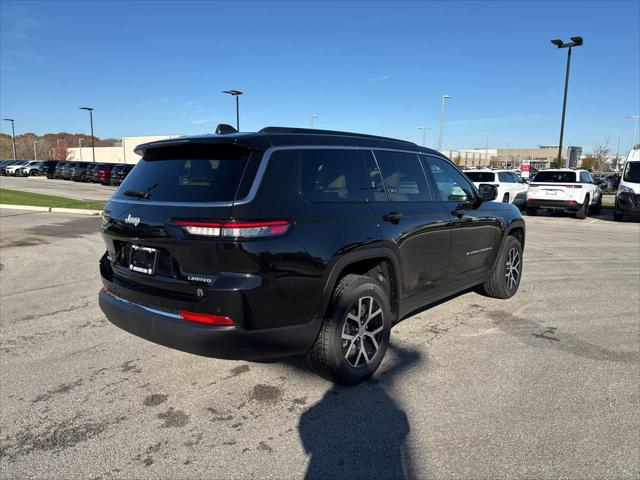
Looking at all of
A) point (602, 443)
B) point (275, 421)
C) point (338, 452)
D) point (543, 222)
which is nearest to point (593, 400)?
point (602, 443)

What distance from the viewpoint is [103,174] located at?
3584 cm

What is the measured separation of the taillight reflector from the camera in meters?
2.79

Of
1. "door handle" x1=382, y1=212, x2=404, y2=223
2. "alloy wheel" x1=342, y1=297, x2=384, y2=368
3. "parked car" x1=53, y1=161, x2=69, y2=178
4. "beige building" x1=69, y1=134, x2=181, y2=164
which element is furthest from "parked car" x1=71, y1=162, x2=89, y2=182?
"alloy wheel" x1=342, y1=297, x2=384, y2=368

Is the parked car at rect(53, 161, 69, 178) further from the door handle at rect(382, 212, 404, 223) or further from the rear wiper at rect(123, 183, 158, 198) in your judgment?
the door handle at rect(382, 212, 404, 223)

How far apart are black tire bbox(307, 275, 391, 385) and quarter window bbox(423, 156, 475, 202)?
148 centimetres

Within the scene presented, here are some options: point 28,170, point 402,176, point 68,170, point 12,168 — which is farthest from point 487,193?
point 12,168

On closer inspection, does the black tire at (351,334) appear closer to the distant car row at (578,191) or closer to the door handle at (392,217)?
the door handle at (392,217)

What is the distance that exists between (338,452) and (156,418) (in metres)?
1.23

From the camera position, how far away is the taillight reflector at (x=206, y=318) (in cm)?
279

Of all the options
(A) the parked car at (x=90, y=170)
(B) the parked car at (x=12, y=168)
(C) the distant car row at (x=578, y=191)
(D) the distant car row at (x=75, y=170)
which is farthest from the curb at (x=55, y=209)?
(B) the parked car at (x=12, y=168)

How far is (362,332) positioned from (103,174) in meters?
37.0

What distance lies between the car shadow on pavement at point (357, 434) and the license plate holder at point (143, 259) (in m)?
1.42

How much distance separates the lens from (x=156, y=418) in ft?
9.96

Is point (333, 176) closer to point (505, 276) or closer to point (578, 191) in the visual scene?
point (505, 276)
